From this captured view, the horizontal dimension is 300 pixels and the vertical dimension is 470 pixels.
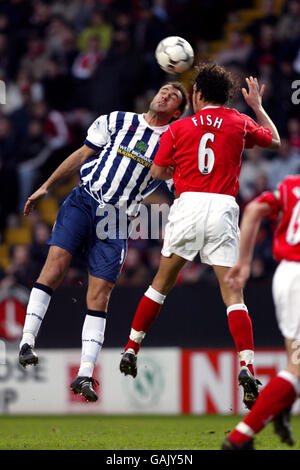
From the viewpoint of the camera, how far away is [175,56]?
796cm

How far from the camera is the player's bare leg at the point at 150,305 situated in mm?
7242

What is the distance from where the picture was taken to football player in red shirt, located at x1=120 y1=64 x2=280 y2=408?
→ 22.7 ft

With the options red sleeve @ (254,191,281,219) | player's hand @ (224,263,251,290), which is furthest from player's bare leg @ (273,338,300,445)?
red sleeve @ (254,191,281,219)

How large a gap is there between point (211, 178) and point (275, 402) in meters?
2.08

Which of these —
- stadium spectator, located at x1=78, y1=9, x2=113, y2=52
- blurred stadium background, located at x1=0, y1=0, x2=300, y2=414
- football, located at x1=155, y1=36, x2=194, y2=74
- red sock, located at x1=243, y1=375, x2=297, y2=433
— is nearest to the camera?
red sock, located at x1=243, y1=375, x2=297, y2=433

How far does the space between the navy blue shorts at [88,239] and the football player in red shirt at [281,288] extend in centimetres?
224

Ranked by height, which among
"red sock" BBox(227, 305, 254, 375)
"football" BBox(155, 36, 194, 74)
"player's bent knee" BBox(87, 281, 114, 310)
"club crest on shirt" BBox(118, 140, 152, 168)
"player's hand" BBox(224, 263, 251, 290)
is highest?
"football" BBox(155, 36, 194, 74)

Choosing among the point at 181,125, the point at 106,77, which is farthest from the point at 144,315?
the point at 106,77

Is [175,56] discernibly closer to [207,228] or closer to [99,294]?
[207,228]

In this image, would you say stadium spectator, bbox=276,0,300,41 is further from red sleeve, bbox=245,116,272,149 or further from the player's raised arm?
the player's raised arm

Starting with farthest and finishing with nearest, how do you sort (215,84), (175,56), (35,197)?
1. (175,56)
2. (35,197)
3. (215,84)

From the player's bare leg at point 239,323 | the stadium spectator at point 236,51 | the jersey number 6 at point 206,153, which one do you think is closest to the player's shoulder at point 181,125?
the jersey number 6 at point 206,153

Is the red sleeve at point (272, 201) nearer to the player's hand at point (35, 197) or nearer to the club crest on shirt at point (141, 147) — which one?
the club crest on shirt at point (141, 147)
